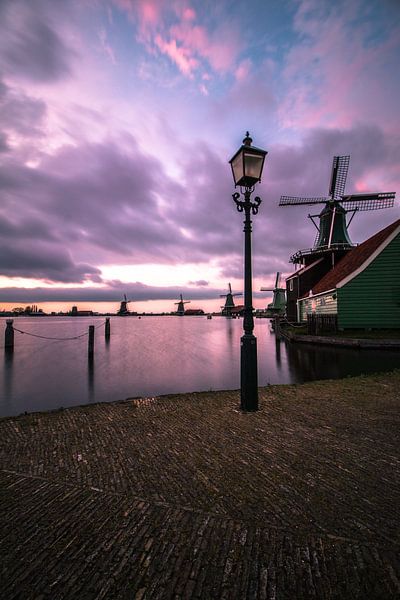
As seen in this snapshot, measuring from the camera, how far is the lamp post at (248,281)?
5.72 metres

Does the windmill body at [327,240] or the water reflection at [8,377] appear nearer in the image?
the water reflection at [8,377]

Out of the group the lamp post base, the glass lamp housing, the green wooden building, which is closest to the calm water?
the green wooden building

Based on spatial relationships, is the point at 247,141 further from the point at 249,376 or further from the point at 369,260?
the point at 369,260

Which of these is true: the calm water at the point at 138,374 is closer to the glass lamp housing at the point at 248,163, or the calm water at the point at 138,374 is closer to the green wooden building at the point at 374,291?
the green wooden building at the point at 374,291

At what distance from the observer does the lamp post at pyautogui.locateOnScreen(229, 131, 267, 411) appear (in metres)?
A: 5.72

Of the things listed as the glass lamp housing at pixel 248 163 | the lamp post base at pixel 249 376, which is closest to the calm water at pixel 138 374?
the lamp post base at pixel 249 376

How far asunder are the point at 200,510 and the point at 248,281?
423cm

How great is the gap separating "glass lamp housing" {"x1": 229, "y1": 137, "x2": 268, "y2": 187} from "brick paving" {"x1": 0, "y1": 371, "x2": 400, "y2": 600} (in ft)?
15.4

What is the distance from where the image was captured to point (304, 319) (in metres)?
35.9

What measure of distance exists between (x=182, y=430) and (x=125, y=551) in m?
2.57

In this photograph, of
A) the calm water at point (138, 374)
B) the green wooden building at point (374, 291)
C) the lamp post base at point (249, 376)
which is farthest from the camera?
the green wooden building at point (374, 291)

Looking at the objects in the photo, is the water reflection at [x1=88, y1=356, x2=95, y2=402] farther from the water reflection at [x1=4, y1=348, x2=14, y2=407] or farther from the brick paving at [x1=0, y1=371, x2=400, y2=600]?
the brick paving at [x1=0, y1=371, x2=400, y2=600]

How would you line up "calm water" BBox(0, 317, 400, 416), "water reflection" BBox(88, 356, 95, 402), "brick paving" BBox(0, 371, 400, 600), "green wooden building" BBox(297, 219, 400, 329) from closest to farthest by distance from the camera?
"brick paving" BBox(0, 371, 400, 600) < "water reflection" BBox(88, 356, 95, 402) < "calm water" BBox(0, 317, 400, 416) < "green wooden building" BBox(297, 219, 400, 329)

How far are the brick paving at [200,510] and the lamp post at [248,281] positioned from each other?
84 cm
